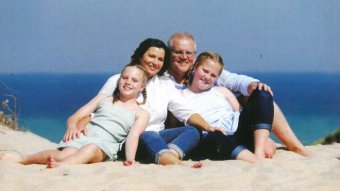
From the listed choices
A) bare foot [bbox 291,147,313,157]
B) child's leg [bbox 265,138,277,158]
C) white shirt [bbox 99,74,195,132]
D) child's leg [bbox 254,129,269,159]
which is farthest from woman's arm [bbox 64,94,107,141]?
bare foot [bbox 291,147,313,157]

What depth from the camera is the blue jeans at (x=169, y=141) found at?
4.66m

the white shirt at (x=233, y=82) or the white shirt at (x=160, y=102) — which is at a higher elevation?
the white shirt at (x=233, y=82)

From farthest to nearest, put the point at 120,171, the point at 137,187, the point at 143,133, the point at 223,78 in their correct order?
the point at 223,78 → the point at 143,133 → the point at 120,171 → the point at 137,187

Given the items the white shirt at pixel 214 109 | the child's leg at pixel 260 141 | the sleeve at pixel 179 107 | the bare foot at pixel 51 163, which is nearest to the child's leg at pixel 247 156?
the child's leg at pixel 260 141

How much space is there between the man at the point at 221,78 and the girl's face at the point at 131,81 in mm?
480

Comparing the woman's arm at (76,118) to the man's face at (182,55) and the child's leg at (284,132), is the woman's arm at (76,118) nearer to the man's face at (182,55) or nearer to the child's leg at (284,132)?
the man's face at (182,55)

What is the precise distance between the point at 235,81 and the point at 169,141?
Result: 0.92 m

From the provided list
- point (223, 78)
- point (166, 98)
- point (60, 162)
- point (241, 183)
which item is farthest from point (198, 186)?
point (223, 78)

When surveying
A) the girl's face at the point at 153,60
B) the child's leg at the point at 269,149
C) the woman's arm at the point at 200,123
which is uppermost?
the girl's face at the point at 153,60

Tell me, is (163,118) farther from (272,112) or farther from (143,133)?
(272,112)

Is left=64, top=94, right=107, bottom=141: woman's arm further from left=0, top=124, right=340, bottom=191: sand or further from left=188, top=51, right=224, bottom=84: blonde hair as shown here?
left=188, top=51, right=224, bottom=84: blonde hair

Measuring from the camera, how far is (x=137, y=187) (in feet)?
12.1

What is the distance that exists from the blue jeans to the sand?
0.76 feet

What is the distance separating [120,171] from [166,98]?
1169 mm
